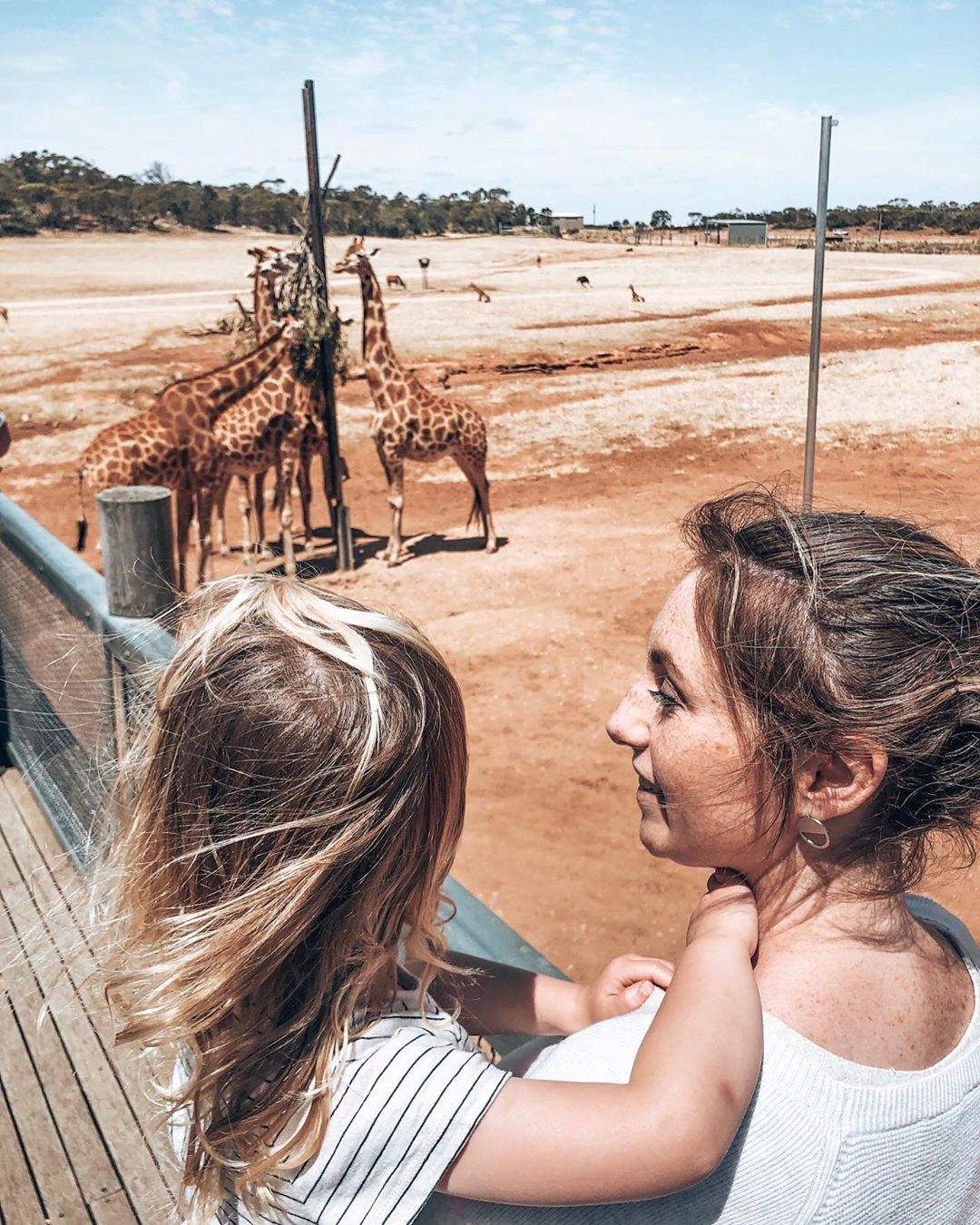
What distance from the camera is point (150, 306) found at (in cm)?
2450

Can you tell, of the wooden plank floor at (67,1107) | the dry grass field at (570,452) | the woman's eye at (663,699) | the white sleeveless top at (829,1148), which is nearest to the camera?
the white sleeveless top at (829,1148)

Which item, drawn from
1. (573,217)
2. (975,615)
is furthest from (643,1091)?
(573,217)

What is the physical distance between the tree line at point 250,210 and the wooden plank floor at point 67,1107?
Result: 34.2m

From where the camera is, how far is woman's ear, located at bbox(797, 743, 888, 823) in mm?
1059

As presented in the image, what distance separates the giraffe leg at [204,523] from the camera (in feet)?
26.5

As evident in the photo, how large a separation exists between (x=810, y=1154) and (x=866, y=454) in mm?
13147

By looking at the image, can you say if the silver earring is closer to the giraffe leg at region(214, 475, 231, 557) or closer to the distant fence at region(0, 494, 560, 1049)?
the distant fence at region(0, 494, 560, 1049)

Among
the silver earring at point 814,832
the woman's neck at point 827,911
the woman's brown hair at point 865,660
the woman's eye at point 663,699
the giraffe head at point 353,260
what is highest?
the giraffe head at point 353,260

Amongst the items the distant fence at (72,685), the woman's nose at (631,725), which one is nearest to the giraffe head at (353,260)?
the distant fence at (72,685)

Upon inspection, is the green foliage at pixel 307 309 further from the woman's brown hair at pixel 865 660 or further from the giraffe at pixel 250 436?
the woman's brown hair at pixel 865 660

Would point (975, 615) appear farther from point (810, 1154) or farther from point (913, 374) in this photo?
point (913, 374)

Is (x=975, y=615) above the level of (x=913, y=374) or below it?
above

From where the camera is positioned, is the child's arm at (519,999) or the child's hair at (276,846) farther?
the child's arm at (519,999)

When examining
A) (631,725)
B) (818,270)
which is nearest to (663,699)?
(631,725)
